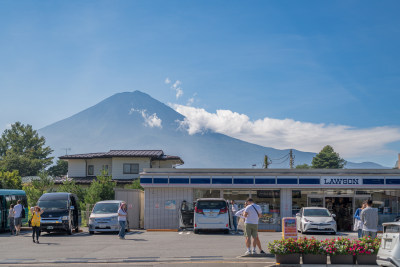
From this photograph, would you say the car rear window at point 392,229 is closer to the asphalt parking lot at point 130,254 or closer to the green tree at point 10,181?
the asphalt parking lot at point 130,254

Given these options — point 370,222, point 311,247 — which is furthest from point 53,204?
point 311,247

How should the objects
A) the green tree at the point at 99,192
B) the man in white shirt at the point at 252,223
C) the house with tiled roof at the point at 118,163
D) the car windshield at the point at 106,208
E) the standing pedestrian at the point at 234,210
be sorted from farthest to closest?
the house with tiled roof at the point at 118,163 → the green tree at the point at 99,192 → the standing pedestrian at the point at 234,210 → the car windshield at the point at 106,208 → the man in white shirt at the point at 252,223

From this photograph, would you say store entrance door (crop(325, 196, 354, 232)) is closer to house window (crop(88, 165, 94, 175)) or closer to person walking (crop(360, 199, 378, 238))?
person walking (crop(360, 199, 378, 238))

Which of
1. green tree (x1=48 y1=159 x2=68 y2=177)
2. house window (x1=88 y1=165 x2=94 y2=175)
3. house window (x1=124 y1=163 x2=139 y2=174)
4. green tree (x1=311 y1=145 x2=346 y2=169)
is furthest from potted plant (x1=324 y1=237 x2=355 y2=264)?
green tree (x1=311 y1=145 x2=346 y2=169)

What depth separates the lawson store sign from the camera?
31.1 m

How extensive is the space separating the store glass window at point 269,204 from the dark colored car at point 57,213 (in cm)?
1115

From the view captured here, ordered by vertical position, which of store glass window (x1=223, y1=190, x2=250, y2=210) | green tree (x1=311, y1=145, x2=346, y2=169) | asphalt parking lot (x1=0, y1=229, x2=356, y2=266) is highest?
green tree (x1=311, y1=145, x2=346, y2=169)

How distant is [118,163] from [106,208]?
2843 cm

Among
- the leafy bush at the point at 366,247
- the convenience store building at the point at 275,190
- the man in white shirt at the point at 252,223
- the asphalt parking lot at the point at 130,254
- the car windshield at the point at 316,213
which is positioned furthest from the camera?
the convenience store building at the point at 275,190

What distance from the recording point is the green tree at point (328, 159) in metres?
122

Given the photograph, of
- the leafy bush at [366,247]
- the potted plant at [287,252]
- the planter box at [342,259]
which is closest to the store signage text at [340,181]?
the leafy bush at [366,247]

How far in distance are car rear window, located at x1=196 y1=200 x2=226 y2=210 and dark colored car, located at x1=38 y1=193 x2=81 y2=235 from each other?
250 inches

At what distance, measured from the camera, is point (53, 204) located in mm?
25938

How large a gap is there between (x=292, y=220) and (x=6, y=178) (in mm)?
43038
